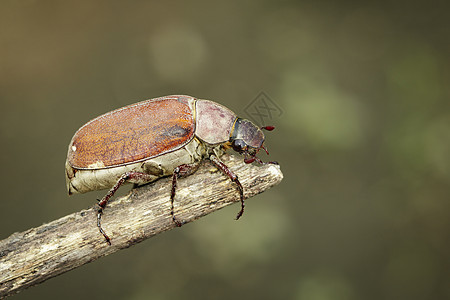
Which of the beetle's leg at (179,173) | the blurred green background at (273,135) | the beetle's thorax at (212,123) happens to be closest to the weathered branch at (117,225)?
the beetle's leg at (179,173)

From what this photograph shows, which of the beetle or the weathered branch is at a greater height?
the beetle

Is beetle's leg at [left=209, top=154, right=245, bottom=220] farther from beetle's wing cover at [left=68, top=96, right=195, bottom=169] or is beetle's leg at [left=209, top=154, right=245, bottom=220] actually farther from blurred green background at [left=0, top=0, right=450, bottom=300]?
blurred green background at [left=0, top=0, right=450, bottom=300]

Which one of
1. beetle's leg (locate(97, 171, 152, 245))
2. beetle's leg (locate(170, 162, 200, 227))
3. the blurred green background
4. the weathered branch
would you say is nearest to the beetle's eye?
the weathered branch

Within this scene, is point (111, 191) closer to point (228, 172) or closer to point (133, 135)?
point (133, 135)

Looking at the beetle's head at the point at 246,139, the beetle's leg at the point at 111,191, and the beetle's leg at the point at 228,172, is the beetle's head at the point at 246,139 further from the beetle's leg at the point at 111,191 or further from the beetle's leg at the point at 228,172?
the beetle's leg at the point at 111,191

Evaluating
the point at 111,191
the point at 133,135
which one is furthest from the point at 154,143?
the point at 111,191

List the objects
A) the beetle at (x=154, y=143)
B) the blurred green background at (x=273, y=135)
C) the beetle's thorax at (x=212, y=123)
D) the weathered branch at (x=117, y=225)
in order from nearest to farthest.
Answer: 1. the weathered branch at (x=117, y=225)
2. the beetle at (x=154, y=143)
3. the beetle's thorax at (x=212, y=123)
4. the blurred green background at (x=273, y=135)

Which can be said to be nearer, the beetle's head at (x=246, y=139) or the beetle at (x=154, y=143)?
the beetle at (x=154, y=143)
